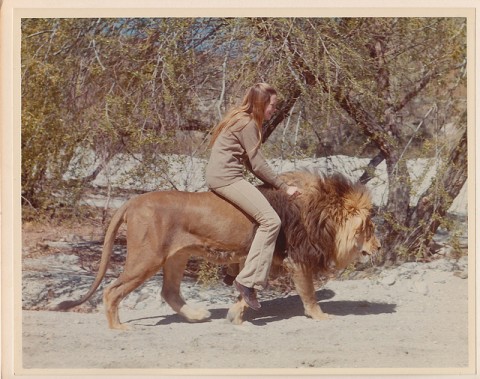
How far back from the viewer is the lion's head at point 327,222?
8695mm

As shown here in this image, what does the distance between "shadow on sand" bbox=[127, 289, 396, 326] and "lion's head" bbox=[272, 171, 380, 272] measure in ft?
1.56

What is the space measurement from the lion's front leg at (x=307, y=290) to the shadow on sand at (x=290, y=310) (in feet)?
0.50

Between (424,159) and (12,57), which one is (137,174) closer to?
(12,57)

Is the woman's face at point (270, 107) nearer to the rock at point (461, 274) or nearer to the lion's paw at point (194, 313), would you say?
the lion's paw at point (194, 313)

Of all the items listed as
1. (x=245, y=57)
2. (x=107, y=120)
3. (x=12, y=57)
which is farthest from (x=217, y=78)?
(x=12, y=57)

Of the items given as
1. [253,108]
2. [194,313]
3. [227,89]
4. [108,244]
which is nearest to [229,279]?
[194,313]

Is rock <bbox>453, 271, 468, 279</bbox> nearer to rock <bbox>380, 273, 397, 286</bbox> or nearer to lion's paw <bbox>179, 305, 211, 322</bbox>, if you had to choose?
rock <bbox>380, 273, 397, 286</bbox>

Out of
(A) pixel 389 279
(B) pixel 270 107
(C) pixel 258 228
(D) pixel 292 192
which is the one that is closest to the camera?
(C) pixel 258 228

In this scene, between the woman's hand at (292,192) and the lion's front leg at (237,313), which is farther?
the lion's front leg at (237,313)

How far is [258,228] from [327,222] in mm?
632

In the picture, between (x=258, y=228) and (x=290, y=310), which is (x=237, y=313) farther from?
(x=258, y=228)

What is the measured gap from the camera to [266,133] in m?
9.38

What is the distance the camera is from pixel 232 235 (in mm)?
8609

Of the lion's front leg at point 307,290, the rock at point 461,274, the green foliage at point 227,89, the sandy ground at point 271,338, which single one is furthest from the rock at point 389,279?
the lion's front leg at point 307,290
